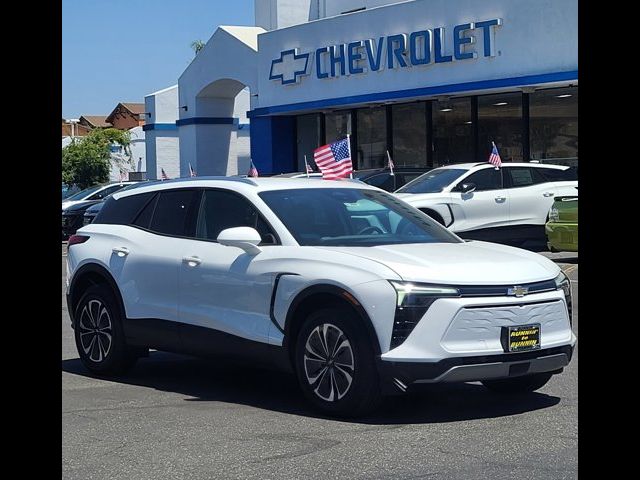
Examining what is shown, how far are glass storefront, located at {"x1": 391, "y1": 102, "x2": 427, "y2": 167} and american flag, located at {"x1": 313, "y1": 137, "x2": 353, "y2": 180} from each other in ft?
35.2

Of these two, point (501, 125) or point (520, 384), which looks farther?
point (501, 125)

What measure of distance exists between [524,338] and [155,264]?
3.08 metres

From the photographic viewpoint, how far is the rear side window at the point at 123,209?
9.21 m

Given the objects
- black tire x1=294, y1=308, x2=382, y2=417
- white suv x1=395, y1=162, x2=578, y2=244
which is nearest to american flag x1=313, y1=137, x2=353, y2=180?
white suv x1=395, y1=162, x2=578, y2=244

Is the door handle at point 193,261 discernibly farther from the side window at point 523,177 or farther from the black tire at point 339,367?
the side window at point 523,177

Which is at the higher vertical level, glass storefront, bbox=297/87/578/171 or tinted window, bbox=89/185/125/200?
glass storefront, bbox=297/87/578/171

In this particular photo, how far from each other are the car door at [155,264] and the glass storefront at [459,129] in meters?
16.3

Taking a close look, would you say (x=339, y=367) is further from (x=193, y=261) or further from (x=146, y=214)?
(x=146, y=214)

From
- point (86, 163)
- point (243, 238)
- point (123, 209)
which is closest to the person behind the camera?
point (243, 238)

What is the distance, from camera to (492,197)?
65.1ft

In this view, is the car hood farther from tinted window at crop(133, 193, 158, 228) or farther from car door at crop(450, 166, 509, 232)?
car door at crop(450, 166, 509, 232)

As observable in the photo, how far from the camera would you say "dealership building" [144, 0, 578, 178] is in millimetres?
25859

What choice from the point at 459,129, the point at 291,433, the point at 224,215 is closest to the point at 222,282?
the point at 224,215
